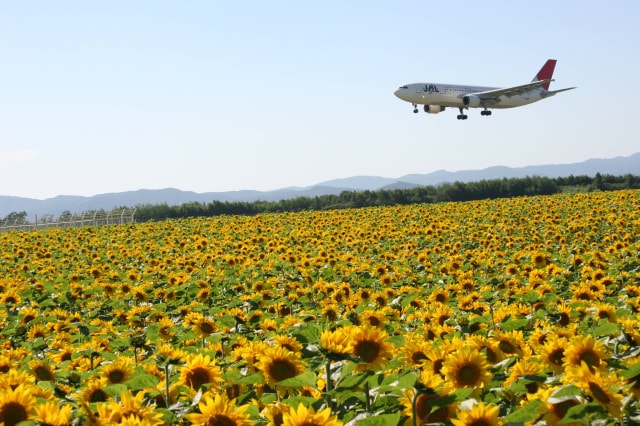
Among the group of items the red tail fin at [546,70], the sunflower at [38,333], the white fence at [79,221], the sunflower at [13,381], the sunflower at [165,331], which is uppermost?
the red tail fin at [546,70]

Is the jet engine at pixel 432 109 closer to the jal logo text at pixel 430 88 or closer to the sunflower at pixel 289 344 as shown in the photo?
the jal logo text at pixel 430 88

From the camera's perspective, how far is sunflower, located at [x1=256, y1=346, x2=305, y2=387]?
350 cm

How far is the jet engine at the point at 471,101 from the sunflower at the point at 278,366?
222 feet

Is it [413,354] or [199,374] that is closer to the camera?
[199,374]

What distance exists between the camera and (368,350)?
133 inches

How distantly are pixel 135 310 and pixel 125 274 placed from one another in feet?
19.8

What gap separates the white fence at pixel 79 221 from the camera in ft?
160

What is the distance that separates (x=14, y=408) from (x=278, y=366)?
1.31m

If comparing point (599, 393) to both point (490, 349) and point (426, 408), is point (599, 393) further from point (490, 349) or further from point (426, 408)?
point (490, 349)

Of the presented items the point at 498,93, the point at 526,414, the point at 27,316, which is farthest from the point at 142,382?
the point at 498,93

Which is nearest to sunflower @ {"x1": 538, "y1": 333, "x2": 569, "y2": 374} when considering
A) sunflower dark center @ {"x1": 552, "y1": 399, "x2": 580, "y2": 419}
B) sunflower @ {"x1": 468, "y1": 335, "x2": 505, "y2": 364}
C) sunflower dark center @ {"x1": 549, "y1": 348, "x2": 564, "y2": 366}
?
sunflower dark center @ {"x1": 549, "y1": 348, "x2": 564, "y2": 366}

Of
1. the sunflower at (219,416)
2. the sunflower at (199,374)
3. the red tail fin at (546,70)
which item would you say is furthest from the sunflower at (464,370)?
the red tail fin at (546,70)

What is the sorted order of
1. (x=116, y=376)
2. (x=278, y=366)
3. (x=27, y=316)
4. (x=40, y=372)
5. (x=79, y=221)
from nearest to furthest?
(x=278, y=366), (x=116, y=376), (x=40, y=372), (x=27, y=316), (x=79, y=221)

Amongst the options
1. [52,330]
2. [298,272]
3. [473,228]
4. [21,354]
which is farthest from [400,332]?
[473,228]
